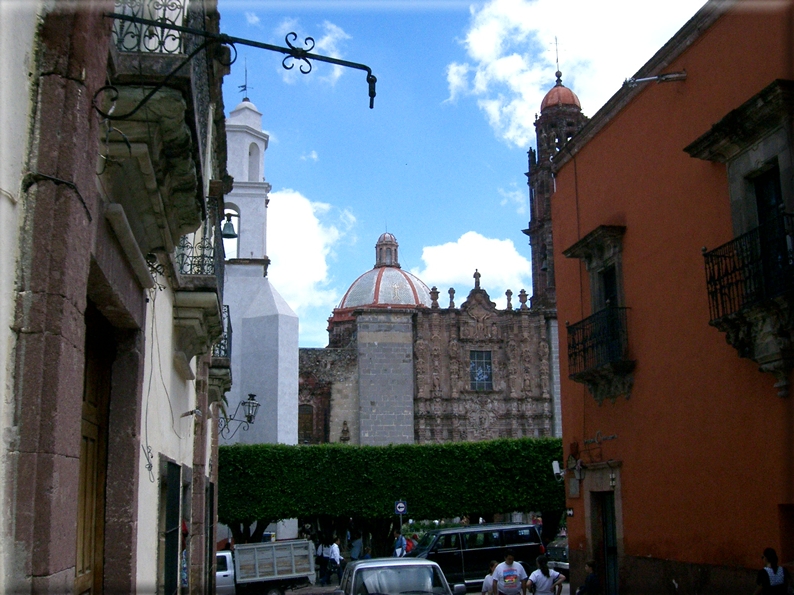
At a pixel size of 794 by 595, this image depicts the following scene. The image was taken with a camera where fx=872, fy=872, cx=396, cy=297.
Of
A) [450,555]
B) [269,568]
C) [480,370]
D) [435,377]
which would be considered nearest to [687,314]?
[450,555]

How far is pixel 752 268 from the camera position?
8648 mm

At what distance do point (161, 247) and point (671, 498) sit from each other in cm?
741

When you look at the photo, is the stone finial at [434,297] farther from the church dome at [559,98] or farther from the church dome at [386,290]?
the church dome at [386,290]

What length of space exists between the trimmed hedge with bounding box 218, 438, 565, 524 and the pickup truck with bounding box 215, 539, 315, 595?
5.37 meters

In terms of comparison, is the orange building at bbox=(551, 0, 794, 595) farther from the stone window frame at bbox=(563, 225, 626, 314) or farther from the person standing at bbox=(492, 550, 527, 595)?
the person standing at bbox=(492, 550, 527, 595)

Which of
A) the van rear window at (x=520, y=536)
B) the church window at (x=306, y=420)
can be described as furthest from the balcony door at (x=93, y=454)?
the church window at (x=306, y=420)

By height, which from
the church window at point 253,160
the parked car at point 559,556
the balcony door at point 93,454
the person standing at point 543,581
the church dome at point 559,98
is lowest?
the parked car at point 559,556

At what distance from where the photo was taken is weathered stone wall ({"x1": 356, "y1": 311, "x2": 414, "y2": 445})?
3538 cm

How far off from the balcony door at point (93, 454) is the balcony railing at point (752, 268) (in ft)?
19.5

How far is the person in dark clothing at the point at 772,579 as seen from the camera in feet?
26.5

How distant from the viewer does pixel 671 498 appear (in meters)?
10.8

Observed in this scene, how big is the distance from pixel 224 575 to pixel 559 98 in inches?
1165

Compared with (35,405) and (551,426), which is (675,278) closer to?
(35,405)

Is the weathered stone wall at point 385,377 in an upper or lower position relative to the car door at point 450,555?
upper
